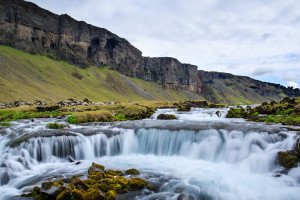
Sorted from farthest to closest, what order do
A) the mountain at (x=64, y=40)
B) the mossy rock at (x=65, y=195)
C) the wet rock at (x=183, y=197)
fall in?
1. the mountain at (x=64, y=40)
2. the wet rock at (x=183, y=197)
3. the mossy rock at (x=65, y=195)

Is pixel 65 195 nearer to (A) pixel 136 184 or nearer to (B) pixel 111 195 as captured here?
(B) pixel 111 195

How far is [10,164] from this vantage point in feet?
48.4

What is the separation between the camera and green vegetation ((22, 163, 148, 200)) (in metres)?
9.20

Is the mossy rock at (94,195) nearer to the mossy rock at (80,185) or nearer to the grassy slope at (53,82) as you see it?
the mossy rock at (80,185)

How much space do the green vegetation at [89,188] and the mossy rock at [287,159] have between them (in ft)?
28.9

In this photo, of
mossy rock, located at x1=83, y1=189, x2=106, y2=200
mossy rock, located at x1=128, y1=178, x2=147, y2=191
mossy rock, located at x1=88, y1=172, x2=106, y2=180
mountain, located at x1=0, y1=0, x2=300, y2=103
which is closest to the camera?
mossy rock, located at x1=83, y1=189, x2=106, y2=200

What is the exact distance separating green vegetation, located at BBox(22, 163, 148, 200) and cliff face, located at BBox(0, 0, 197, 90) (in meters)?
128

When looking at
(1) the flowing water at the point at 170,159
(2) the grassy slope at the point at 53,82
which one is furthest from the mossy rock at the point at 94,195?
(2) the grassy slope at the point at 53,82

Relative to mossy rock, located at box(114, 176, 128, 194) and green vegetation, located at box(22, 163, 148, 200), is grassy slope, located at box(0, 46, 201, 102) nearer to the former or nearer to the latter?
green vegetation, located at box(22, 163, 148, 200)

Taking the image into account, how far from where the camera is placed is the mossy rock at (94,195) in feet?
30.1

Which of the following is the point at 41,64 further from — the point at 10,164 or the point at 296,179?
the point at 296,179

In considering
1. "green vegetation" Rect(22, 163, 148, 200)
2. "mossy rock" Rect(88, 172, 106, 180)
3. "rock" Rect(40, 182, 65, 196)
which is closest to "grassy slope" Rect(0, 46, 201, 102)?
"mossy rock" Rect(88, 172, 106, 180)

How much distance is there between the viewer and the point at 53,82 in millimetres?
104812

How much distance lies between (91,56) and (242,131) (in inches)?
5915
